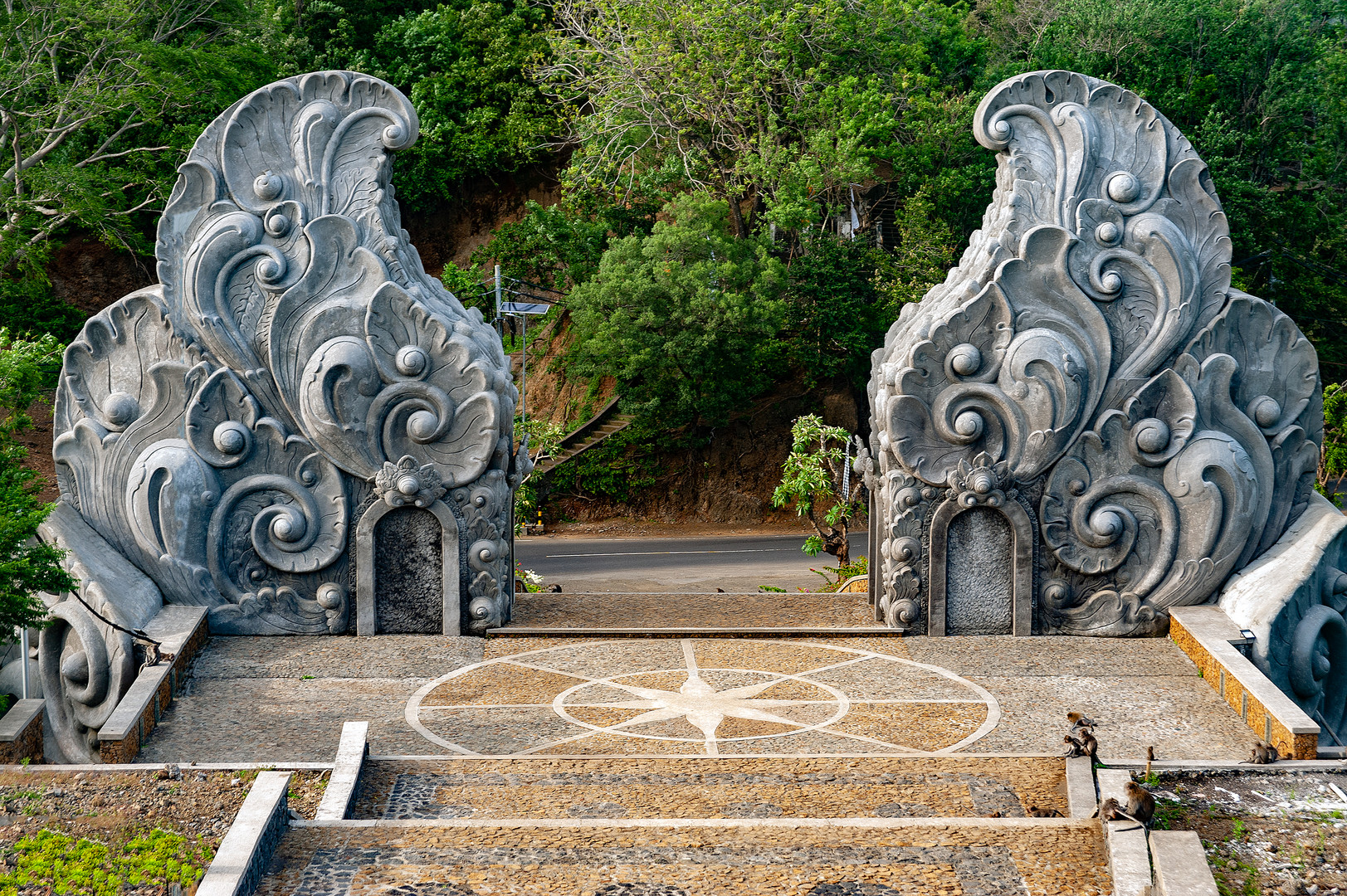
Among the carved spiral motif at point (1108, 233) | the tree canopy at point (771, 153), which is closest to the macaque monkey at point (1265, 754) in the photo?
Answer: the carved spiral motif at point (1108, 233)

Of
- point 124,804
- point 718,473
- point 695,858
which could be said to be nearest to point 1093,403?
point 695,858

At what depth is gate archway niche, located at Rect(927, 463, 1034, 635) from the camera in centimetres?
1197

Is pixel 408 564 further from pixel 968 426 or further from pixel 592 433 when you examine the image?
pixel 592 433

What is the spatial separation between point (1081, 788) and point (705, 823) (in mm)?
2404

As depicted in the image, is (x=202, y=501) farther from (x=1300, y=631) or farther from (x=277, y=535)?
(x=1300, y=631)

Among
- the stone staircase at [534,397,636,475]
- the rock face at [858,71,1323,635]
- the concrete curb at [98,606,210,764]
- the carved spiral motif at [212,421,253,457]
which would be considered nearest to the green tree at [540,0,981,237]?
the stone staircase at [534,397,636,475]

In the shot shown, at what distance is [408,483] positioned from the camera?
38.8 feet

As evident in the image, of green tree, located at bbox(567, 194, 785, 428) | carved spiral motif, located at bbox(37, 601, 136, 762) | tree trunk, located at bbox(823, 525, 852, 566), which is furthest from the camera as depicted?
green tree, located at bbox(567, 194, 785, 428)

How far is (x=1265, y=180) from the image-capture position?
28.7 metres

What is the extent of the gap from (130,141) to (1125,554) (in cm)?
2543

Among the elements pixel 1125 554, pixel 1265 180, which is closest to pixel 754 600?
pixel 1125 554

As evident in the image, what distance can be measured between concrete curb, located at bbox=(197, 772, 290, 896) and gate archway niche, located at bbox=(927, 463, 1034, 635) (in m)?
6.68

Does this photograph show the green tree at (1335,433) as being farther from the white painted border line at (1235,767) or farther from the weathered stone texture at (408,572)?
the weathered stone texture at (408,572)

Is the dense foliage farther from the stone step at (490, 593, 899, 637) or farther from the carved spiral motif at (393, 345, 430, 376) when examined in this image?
the carved spiral motif at (393, 345, 430, 376)
